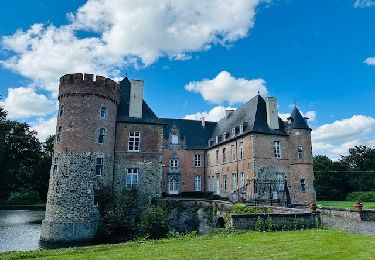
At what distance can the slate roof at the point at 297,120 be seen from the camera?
2662 cm

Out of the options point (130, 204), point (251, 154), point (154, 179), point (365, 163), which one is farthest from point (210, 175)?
point (365, 163)

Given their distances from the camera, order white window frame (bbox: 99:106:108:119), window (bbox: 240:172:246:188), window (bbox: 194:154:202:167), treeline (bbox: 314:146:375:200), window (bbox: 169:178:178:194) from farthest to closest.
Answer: treeline (bbox: 314:146:375:200)
window (bbox: 194:154:202:167)
window (bbox: 169:178:178:194)
window (bbox: 240:172:246:188)
white window frame (bbox: 99:106:108:119)

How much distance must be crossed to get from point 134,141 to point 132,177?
9.03 feet

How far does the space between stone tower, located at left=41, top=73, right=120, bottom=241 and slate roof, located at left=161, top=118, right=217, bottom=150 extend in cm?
1378

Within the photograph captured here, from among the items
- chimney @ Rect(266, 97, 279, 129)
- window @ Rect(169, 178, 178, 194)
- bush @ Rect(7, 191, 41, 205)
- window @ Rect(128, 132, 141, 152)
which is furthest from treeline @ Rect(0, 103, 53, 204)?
chimney @ Rect(266, 97, 279, 129)

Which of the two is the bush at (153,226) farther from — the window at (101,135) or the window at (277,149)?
the window at (277,149)

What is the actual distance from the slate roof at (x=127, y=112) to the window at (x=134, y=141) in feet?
3.32

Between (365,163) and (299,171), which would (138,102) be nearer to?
(299,171)

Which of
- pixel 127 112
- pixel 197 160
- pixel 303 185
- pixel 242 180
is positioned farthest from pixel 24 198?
pixel 303 185

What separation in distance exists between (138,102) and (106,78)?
3.58 m

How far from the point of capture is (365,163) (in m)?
56.2

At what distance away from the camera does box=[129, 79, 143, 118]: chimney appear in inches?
973

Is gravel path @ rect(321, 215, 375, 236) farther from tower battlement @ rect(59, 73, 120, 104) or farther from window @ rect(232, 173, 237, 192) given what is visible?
tower battlement @ rect(59, 73, 120, 104)

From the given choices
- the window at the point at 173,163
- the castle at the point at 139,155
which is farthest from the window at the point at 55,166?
the window at the point at 173,163
